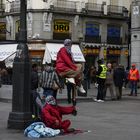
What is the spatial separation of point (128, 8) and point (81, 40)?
8.22m

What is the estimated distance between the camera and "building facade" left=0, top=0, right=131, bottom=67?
47562 mm

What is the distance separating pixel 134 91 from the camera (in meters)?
30.8

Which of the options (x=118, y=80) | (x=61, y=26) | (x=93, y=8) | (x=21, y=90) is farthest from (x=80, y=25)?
(x=21, y=90)

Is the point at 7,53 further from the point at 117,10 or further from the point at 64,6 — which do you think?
the point at 117,10

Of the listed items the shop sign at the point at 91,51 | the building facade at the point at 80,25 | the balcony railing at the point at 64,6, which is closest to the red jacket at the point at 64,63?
the building facade at the point at 80,25

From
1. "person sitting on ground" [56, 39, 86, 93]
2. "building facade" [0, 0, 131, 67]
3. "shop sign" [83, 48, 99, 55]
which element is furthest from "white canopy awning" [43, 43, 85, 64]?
"person sitting on ground" [56, 39, 86, 93]

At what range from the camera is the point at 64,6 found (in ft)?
160

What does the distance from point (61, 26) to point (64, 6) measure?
177cm

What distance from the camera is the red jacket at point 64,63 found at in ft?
40.6

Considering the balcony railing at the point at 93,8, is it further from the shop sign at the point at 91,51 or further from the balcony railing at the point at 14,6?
the balcony railing at the point at 14,6

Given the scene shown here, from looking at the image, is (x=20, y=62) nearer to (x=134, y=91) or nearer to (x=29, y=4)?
(x=134, y=91)

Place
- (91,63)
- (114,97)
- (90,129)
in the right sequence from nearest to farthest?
(90,129), (114,97), (91,63)

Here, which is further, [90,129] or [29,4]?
[29,4]

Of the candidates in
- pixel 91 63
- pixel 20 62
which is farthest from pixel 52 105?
pixel 91 63
